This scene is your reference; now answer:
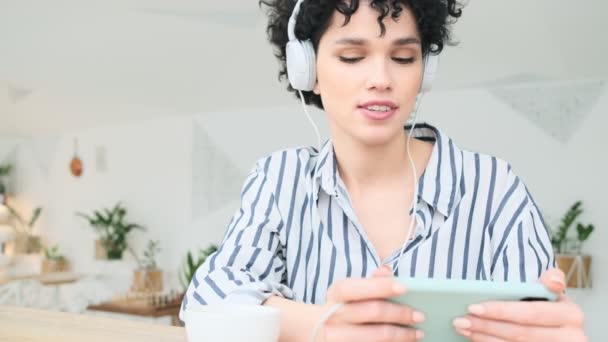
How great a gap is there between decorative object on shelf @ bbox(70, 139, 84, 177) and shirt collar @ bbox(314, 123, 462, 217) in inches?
250

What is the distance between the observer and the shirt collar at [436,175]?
1.10 m

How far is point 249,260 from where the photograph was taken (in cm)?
108

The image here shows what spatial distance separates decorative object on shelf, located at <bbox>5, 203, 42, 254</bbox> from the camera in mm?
7434

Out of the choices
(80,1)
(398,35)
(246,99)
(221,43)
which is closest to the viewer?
(398,35)

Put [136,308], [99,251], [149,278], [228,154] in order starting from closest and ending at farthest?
[136,308], [228,154], [149,278], [99,251]

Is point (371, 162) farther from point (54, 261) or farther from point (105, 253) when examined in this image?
point (54, 261)

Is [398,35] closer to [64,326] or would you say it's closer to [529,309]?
[529,309]

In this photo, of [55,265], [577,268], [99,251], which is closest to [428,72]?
[577,268]

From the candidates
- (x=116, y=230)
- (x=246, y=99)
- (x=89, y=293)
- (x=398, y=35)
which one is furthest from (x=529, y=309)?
(x=116, y=230)

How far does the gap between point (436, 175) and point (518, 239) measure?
175mm

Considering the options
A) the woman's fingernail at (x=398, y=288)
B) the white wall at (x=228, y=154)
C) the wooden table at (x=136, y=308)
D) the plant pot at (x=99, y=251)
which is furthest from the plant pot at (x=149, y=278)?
the woman's fingernail at (x=398, y=288)

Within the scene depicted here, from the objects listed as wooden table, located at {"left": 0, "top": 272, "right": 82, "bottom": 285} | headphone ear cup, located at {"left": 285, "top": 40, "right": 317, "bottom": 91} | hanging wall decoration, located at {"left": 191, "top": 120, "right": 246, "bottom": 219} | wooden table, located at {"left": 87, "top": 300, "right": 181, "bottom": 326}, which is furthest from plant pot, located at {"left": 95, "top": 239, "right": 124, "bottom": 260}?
headphone ear cup, located at {"left": 285, "top": 40, "right": 317, "bottom": 91}

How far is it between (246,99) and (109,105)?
57.8 inches

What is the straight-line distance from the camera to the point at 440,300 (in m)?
0.67
